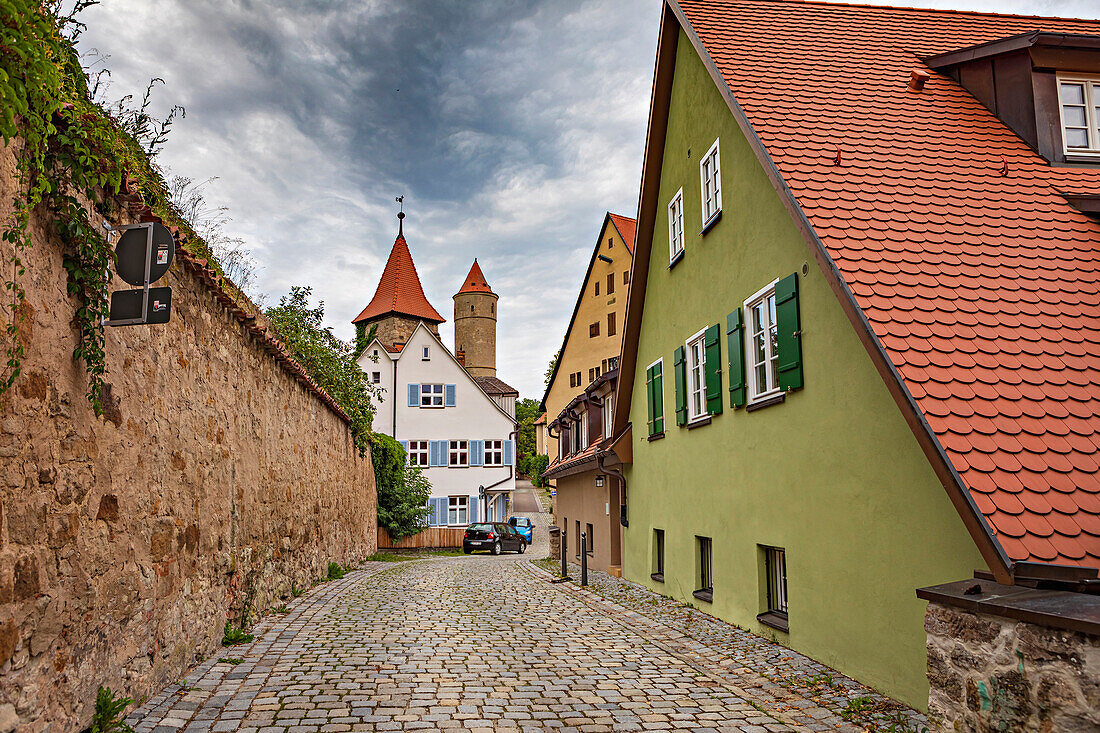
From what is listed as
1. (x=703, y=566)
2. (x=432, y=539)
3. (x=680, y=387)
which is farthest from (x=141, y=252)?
(x=432, y=539)

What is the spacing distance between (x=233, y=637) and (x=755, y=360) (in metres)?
6.49

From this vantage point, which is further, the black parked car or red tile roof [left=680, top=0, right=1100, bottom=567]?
the black parked car

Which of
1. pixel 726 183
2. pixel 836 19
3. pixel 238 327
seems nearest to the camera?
pixel 238 327

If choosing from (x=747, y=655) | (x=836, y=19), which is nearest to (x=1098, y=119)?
(x=836, y=19)

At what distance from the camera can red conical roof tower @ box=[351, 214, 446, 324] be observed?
66.5 m

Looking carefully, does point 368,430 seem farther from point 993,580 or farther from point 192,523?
point 993,580

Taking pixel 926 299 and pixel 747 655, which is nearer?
pixel 926 299

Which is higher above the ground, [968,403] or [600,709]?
[968,403]

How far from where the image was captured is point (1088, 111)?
8.23 metres

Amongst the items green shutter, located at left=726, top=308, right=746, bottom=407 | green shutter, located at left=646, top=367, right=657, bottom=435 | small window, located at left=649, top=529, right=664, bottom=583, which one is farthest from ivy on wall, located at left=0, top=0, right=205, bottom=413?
small window, located at left=649, top=529, right=664, bottom=583

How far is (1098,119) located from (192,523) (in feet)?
30.5

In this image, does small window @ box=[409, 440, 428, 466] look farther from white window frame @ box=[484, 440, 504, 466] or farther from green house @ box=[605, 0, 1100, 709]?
green house @ box=[605, 0, 1100, 709]

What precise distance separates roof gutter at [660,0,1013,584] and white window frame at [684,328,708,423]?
373 cm

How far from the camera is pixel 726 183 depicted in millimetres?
10477
